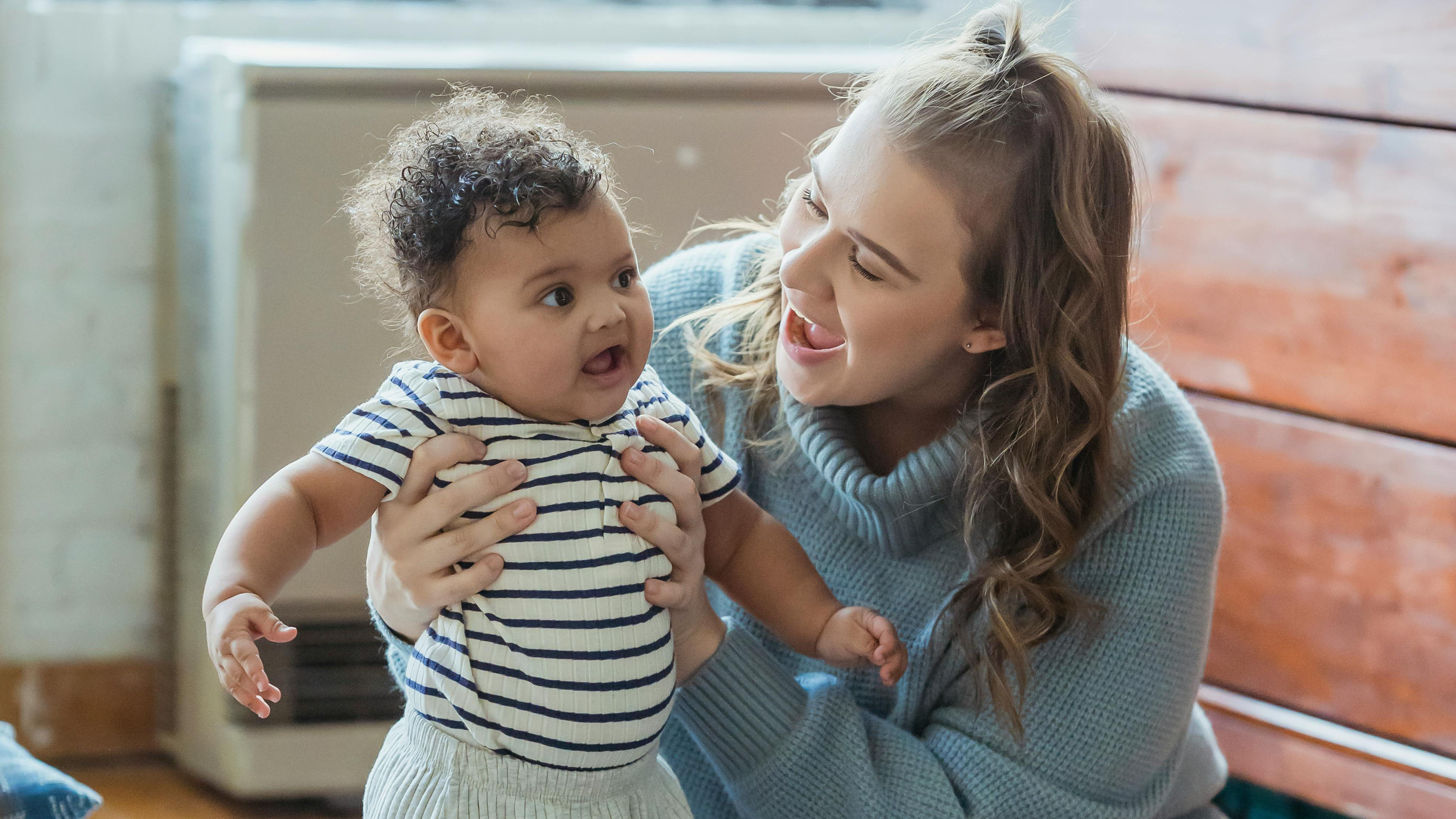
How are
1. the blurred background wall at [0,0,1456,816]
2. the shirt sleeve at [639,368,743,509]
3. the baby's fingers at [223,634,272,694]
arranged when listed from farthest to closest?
1. the blurred background wall at [0,0,1456,816]
2. the shirt sleeve at [639,368,743,509]
3. the baby's fingers at [223,634,272,694]

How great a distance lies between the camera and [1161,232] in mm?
1676

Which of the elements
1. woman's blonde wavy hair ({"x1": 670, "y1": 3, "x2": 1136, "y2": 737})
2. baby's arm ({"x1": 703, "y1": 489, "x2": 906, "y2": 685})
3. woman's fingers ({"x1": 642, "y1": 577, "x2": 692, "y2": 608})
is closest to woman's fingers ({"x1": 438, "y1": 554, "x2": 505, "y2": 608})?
woman's fingers ({"x1": 642, "y1": 577, "x2": 692, "y2": 608})

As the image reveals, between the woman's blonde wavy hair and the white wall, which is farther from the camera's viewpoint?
the white wall

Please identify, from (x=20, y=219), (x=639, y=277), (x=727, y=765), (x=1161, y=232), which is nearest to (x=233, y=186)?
(x=20, y=219)

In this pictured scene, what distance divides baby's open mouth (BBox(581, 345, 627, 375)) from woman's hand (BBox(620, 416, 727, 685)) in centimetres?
5

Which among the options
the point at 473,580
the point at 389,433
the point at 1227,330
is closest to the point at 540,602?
the point at 473,580

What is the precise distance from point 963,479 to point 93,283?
1.23m

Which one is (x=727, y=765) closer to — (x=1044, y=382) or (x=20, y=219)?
(x=1044, y=382)

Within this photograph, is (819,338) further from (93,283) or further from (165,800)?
(165,800)

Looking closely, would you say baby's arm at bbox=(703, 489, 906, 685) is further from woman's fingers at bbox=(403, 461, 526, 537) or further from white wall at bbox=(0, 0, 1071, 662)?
white wall at bbox=(0, 0, 1071, 662)

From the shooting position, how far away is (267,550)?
2.75 ft

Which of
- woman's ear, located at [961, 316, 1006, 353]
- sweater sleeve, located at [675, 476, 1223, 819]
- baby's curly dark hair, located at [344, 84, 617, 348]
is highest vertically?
baby's curly dark hair, located at [344, 84, 617, 348]

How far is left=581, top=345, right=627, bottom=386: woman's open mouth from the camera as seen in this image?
893mm

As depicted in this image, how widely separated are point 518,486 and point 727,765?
14.2 inches
